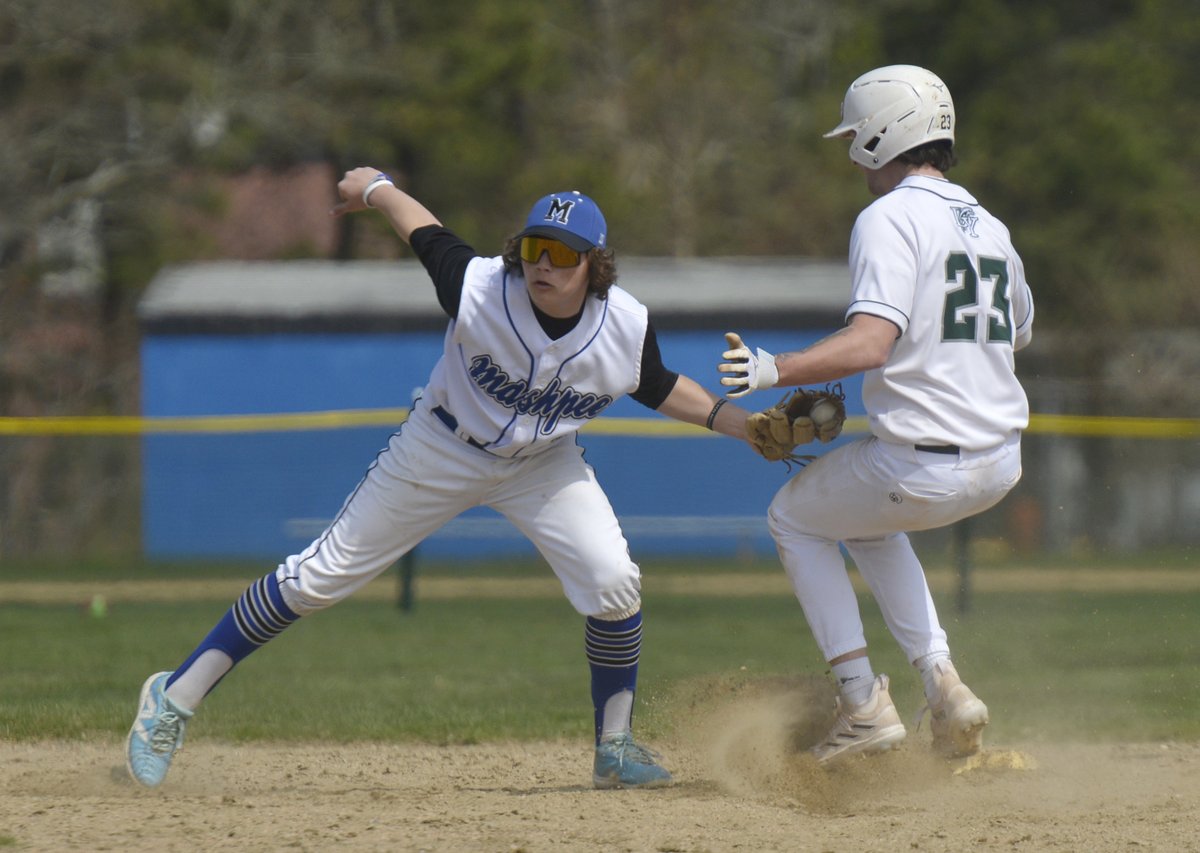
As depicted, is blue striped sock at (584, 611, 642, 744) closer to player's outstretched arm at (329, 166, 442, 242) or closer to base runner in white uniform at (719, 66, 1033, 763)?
base runner in white uniform at (719, 66, 1033, 763)

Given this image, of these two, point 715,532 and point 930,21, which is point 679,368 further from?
point 930,21

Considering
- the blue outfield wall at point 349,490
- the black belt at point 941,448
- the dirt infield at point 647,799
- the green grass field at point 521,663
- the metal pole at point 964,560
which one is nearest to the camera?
the dirt infield at point 647,799

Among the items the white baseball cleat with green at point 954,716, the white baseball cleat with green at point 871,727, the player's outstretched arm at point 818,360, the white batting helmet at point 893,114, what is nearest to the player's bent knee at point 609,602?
the white baseball cleat with green at point 871,727

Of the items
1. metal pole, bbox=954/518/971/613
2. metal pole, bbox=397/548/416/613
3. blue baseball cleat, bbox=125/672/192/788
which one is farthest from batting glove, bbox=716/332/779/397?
metal pole, bbox=397/548/416/613

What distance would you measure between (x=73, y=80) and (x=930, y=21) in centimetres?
1561

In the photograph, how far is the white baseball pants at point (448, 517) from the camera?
532 centimetres

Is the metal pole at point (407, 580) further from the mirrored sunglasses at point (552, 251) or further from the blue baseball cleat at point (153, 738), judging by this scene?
the mirrored sunglasses at point (552, 251)

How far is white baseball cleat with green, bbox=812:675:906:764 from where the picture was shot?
5227 mm

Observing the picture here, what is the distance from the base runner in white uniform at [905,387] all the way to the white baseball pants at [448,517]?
24.4 inches

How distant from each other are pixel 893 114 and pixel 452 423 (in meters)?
1.75

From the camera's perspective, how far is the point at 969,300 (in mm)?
5047

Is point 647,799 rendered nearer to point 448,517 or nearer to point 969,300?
point 448,517

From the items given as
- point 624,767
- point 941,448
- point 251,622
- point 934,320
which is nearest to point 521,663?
point 624,767

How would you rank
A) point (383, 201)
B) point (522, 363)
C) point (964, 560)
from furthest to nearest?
point (964, 560) < point (383, 201) < point (522, 363)
